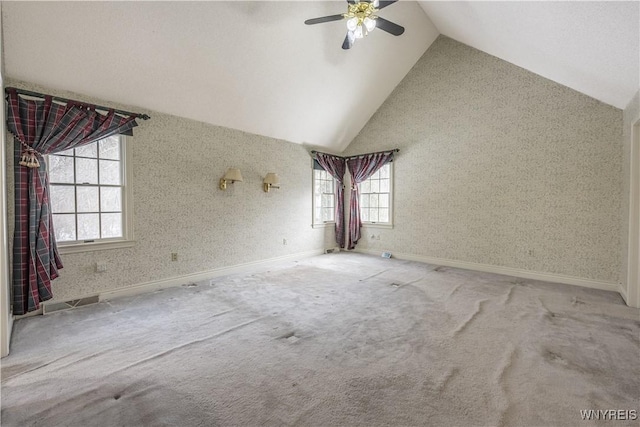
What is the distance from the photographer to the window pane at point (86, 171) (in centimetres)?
321

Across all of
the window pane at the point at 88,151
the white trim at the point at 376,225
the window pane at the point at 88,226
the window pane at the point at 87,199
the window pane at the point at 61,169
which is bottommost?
the white trim at the point at 376,225

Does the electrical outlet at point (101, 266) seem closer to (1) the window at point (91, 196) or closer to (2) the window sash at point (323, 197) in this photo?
(1) the window at point (91, 196)

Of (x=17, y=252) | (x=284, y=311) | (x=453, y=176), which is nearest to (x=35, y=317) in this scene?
(x=17, y=252)

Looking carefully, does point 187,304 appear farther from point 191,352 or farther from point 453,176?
point 453,176

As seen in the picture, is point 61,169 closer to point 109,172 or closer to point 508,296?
point 109,172

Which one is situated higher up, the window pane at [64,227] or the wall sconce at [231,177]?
the wall sconce at [231,177]

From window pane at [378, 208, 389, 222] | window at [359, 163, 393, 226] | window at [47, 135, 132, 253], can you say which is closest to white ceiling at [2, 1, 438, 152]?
window at [47, 135, 132, 253]

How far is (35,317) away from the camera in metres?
2.81

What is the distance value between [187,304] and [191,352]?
1.14 meters

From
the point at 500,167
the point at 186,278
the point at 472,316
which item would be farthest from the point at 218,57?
the point at 500,167

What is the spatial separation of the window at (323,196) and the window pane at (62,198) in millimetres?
3850

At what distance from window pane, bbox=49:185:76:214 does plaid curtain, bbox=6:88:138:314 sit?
10.0 inches

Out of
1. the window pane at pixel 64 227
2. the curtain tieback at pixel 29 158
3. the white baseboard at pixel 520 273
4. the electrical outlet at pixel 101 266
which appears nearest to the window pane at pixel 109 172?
the window pane at pixel 64 227

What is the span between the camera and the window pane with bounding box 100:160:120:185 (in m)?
3.38
